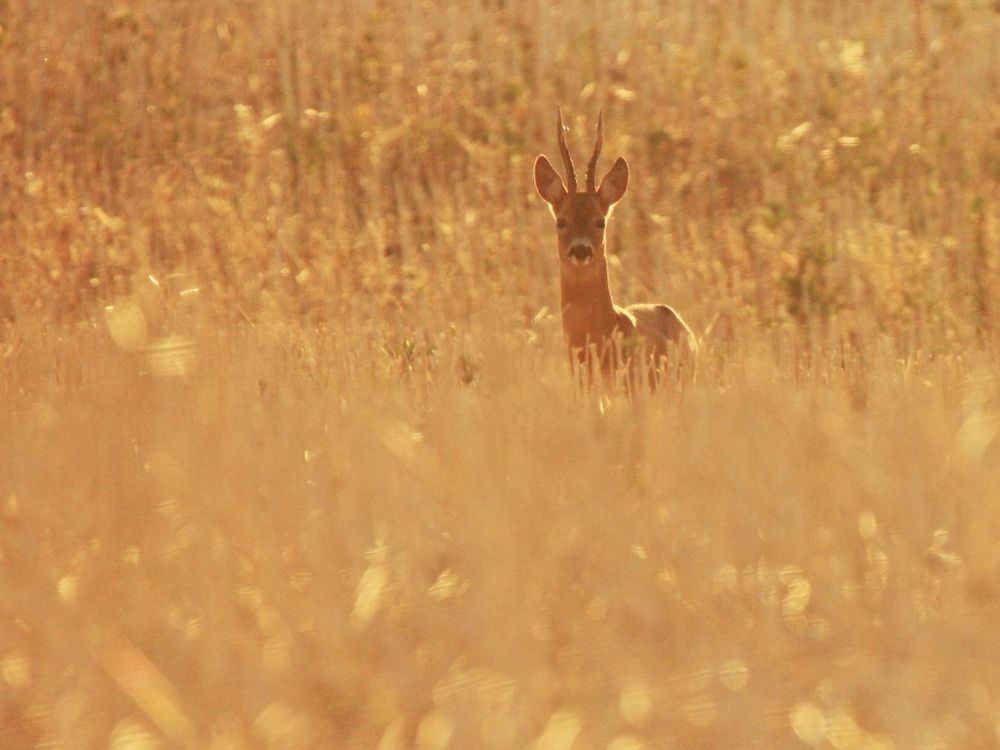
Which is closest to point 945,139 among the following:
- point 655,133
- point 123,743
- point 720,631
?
point 655,133

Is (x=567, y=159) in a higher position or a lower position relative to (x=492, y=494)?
higher

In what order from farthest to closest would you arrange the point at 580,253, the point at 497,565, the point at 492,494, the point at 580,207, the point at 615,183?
the point at 615,183 → the point at 580,207 → the point at 580,253 → the point at 492,494 → the point at 497,565

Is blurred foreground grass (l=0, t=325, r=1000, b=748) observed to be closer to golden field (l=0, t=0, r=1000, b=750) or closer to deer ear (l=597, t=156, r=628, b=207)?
golden field (l=0, t=0, r=1000, b=750)

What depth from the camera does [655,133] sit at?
12.4 m

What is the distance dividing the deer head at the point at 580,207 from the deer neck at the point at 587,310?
0.13 feet

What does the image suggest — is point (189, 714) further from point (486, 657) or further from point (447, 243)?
point (447, 243)

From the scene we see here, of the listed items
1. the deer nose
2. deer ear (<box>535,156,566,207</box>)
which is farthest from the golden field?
deer ear (<box>535,156,566,207</box>)

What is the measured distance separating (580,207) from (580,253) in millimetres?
378

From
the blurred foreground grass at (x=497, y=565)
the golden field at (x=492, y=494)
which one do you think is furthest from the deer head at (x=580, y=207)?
the blurred foreground grass at (x=497, y=565)

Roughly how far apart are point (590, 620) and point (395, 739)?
2.04ft

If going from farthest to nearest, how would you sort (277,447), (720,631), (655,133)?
1. (655,133)
2. (277,447)
3. (720,631)

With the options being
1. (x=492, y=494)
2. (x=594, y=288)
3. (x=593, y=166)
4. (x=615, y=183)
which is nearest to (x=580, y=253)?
(x=594, y=288)

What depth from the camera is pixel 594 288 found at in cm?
802

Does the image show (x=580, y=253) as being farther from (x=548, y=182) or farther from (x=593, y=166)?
(x=548, y=182)
